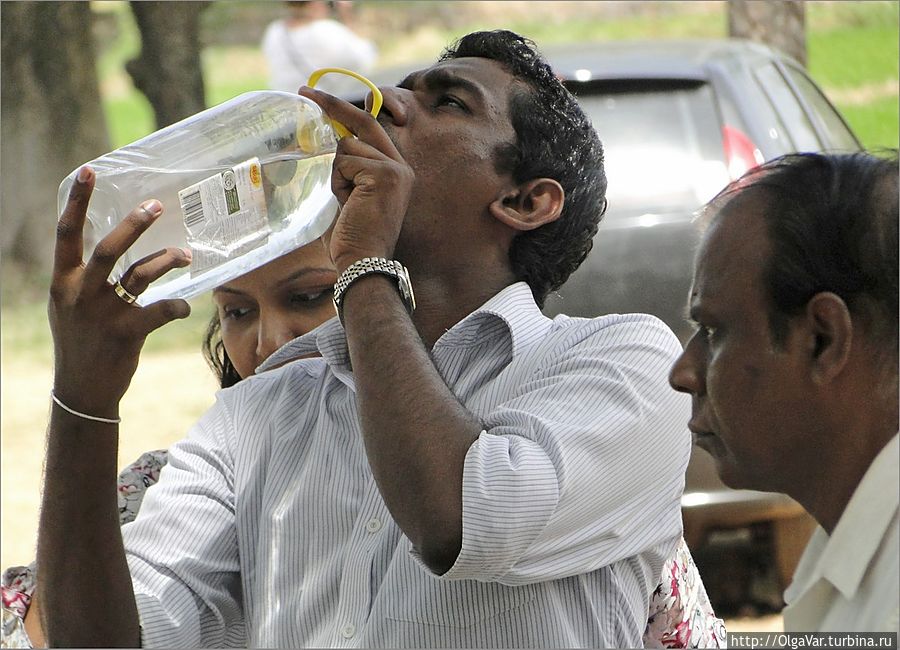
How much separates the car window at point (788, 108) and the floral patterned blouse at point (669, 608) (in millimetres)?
2252

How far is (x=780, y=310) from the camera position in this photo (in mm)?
1394

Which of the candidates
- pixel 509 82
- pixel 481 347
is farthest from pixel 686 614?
pixel 509 82

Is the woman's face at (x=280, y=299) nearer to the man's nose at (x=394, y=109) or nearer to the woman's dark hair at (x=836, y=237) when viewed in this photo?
the man's nose at (x=394, y=109)

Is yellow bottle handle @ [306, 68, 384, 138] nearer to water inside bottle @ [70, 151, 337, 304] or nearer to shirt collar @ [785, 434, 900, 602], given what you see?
water inside bottle @ [70, 151, 337, 304]

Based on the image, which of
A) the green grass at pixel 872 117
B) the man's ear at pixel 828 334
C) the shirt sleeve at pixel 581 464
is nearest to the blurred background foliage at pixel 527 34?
the green grass at pixel 872 117

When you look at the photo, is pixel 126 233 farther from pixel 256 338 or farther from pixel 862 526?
pixel 862 526

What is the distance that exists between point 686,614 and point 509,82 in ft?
2.93

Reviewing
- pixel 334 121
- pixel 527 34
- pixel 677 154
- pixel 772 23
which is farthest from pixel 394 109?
pixel 772 23

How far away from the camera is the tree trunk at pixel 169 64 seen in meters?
6.21

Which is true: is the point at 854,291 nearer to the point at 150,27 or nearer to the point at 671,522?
the point at 671,522

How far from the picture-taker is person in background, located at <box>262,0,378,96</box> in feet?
20.8

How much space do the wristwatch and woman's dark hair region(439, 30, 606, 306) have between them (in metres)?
0.36

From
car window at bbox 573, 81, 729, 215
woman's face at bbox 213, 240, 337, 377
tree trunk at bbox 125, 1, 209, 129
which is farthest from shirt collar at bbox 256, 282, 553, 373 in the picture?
tree trunk at bbox 125, 1, 209, 129

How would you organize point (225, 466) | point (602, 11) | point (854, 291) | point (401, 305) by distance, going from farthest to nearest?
point (602, 11) < point (225, 466) < point (401, 305) < point (854, 291)
